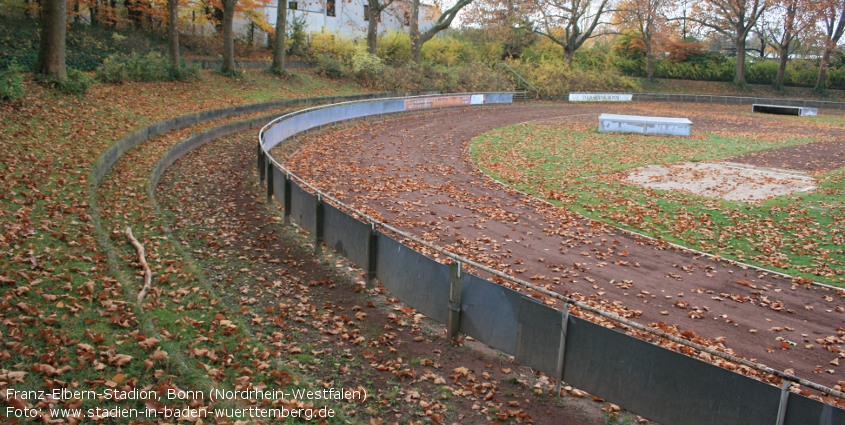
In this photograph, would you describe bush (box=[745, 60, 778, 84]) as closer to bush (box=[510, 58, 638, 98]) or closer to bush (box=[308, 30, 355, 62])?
bush (box=[510, 58, 638, 98])

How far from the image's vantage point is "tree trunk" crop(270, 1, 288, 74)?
39375 millimetres

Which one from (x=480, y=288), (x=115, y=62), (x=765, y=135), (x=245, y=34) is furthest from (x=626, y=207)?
(x=245, y=34)

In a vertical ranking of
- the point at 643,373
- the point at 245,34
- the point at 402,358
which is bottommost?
the point at 402,358

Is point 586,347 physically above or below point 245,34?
below

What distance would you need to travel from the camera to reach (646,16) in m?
64.4

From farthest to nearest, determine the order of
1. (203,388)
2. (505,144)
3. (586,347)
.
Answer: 1. (505,144)
2. (586,347)
3. (203,388)

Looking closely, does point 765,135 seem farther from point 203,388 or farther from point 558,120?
point 203,388

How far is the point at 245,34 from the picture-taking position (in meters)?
51.4

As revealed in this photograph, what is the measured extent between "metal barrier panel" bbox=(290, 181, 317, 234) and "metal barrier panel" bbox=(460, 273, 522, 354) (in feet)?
15.7

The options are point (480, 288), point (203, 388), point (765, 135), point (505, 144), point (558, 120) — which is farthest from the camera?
point (558, 120)

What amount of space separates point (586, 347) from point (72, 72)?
2277 cm

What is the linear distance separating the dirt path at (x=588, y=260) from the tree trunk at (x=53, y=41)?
29.0ft

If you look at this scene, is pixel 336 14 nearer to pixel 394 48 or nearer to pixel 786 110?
pixel 394 48

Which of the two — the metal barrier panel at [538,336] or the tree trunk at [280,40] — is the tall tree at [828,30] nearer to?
the tree trunk at [280,40]
